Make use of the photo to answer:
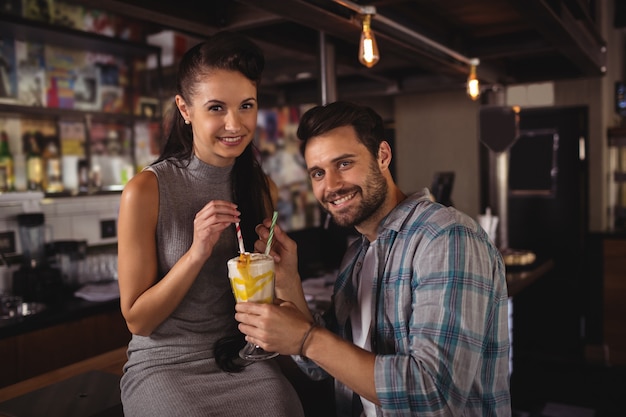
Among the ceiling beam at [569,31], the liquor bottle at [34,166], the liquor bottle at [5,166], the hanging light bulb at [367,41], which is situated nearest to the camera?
the hanging light bulb at [367,41]

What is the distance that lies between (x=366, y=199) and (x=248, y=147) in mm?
438

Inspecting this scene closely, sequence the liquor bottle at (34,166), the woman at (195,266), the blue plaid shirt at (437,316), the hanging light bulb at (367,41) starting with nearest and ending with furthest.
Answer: the blue plaid shirt at (437,316) < the woman at (195,266) < the hanging light bulb at (367,41) < the liquor bottle at (34,166)

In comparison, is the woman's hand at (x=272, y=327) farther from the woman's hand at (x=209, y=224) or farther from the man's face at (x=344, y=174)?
the man's face at (x=344, y=174)

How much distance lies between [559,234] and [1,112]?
17.5 ft

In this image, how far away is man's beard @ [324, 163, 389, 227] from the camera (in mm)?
1667

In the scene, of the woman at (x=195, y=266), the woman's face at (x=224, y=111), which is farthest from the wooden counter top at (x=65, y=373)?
the woman's face at (x=224, y=111)

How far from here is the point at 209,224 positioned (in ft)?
4.55

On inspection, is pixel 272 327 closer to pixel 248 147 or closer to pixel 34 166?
pixel 248 147

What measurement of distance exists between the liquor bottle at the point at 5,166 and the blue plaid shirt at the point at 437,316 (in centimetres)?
322

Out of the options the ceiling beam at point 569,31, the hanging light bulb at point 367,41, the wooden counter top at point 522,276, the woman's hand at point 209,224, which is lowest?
the wooden counter top at point 522,276

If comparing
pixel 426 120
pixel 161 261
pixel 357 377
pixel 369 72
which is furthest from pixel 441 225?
pixel 426 120

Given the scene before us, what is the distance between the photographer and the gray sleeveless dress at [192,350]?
4.83ft

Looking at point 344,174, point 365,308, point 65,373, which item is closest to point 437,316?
point 365,308

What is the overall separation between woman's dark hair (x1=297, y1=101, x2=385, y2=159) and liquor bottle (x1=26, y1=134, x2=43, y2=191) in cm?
310
